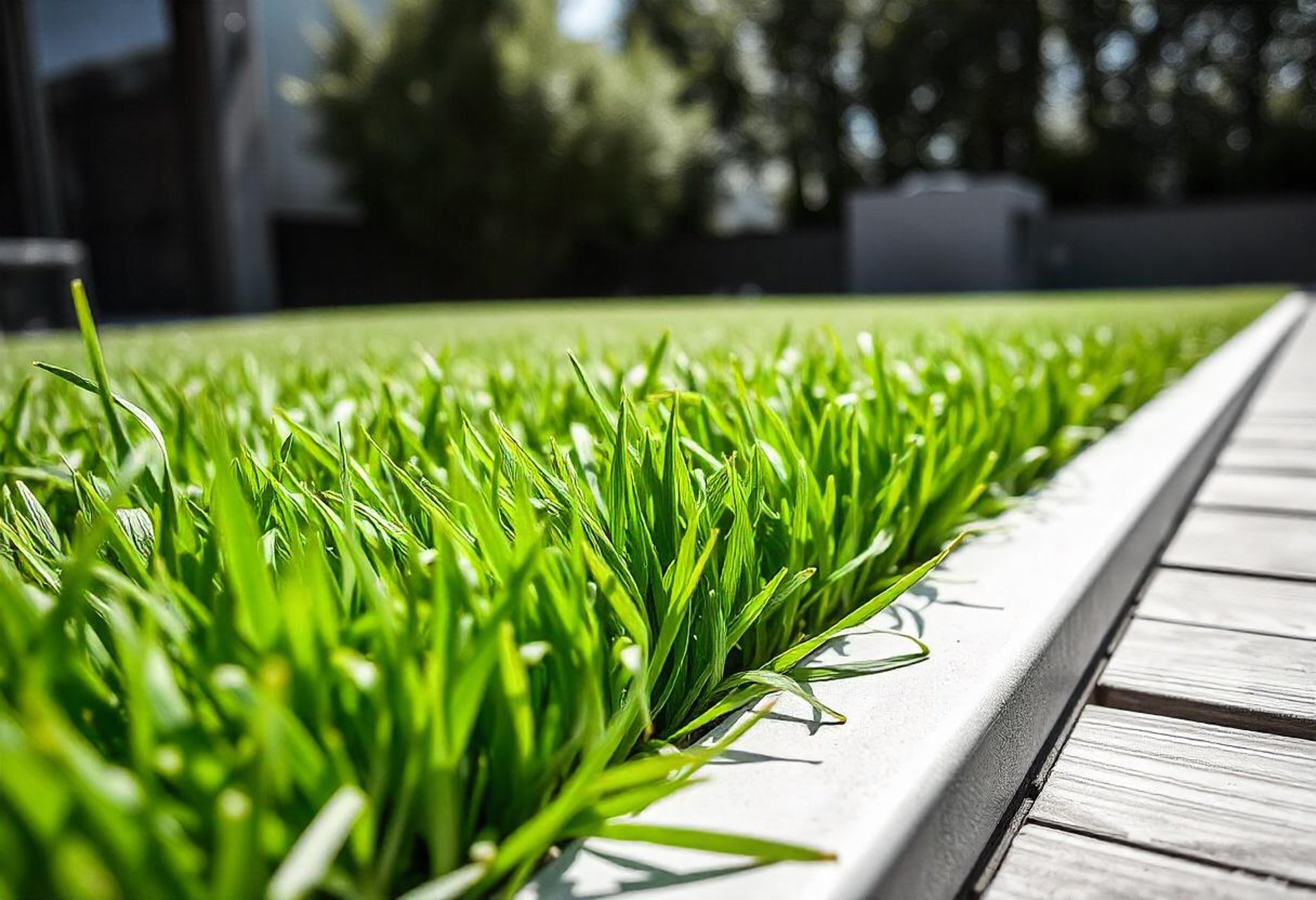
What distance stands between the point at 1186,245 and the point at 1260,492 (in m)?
14.6

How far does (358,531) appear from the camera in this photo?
2.29ft

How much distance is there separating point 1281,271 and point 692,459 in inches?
637

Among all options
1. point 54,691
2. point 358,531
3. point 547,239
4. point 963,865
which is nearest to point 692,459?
point 358,531

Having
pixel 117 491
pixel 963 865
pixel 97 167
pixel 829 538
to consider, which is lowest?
pixel 963 865

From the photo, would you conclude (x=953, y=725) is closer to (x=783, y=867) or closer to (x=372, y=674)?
(x=783, y=867)

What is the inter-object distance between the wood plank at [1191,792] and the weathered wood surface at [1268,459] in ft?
4.23

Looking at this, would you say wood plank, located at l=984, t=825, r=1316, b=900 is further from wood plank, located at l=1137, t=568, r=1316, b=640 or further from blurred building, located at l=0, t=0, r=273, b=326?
blurred building, located at l=0, t=0, r=273, b=326

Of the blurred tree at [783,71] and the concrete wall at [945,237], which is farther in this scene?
the blurred tree at [783,71]

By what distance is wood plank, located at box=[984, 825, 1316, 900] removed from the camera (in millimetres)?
573

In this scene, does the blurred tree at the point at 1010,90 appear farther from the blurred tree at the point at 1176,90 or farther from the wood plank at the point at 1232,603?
the wood plank at the point at 1232,603

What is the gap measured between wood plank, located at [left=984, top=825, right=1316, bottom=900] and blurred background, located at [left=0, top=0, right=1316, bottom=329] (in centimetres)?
692

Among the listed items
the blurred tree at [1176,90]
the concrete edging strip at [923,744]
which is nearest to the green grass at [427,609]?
the concrete edging strip at [923,744]

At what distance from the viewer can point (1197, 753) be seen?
30.1 inches

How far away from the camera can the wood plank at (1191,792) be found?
625mm
